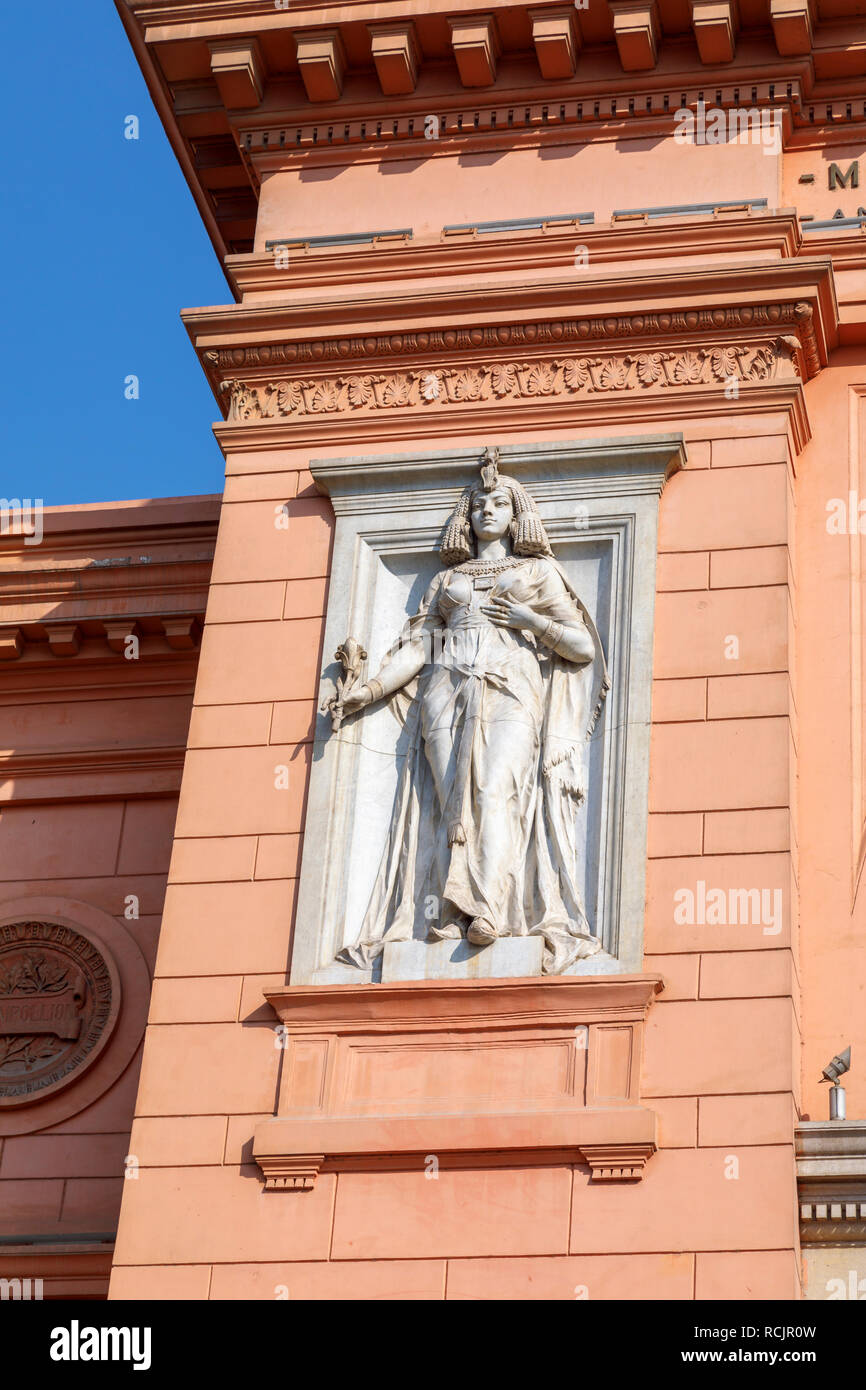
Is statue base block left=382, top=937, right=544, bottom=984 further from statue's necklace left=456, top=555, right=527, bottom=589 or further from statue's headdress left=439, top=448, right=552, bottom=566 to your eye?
statue's headdress left=439, top=448, right=552, bottom=566

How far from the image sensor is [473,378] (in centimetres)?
1483

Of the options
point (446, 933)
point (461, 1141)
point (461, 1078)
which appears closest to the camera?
point (461, 1141)

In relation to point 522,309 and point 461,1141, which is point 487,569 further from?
point 461,1141

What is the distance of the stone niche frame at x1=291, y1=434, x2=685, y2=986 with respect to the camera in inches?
509

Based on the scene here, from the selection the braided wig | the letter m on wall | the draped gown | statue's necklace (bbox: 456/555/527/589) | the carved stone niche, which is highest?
the letter m on wall

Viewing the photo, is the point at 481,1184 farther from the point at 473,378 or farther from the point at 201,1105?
the point at 473,378

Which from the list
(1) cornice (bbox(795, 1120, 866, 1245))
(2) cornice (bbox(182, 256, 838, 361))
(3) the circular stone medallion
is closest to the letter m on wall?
(2) cornice (bbox(182, 256, 838, 361))

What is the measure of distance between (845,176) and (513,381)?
2.80 m

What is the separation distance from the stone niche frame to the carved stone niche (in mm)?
229

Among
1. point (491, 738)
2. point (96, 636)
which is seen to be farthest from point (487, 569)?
point (96, 636)

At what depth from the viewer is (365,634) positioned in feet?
46.2

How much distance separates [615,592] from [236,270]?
3780 mm

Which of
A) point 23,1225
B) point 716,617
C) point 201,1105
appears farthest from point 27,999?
point 716,617

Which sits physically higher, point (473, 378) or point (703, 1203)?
point (473, 378)
